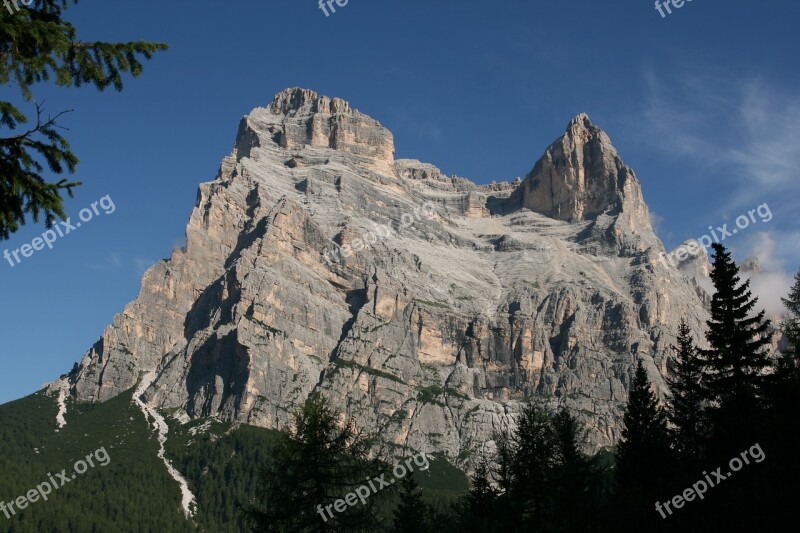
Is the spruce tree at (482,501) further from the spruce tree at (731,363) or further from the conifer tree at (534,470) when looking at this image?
the spruce tree at (731,363)

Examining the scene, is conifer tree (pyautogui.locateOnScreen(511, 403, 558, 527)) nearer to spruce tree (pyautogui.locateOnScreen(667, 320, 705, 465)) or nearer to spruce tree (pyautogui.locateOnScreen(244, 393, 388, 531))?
spruce tree (pyautogui.locateOnScreen(667, 320, 705, 465))

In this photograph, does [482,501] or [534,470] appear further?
[482,501]

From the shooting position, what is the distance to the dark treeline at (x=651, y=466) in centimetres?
3167

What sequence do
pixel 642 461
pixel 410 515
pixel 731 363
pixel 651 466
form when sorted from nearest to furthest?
pixel 731 363, pixel 651 466, pixel 642 461, pixel 410 515

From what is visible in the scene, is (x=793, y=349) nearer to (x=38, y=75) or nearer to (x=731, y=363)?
(x=731, y=363)

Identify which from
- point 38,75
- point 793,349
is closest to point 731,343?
point 793,349

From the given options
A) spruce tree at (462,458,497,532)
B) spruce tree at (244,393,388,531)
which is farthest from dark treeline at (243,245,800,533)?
spruce tree at (462,458,497,532)


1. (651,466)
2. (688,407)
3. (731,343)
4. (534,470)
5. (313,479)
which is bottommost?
(651,466)

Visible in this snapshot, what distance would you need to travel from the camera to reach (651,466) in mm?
50500

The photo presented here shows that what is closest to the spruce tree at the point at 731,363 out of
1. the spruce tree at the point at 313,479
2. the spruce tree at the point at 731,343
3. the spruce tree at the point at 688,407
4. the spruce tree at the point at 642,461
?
the spruce tree at the point at 731,343

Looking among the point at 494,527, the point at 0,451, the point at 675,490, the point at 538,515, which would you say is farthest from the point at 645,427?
the point at 0,451

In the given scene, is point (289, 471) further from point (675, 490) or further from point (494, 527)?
point (675, 490)

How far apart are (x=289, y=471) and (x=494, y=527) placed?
1048 cm

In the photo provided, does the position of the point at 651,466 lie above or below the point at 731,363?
below
